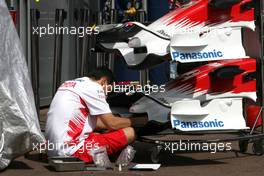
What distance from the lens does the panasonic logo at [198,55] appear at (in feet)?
26.4

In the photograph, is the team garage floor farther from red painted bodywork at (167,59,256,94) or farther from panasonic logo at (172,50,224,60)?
panasonic logo at (172,50,224,60)

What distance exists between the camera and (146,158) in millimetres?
9031

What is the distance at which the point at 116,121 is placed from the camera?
8242 millimetres

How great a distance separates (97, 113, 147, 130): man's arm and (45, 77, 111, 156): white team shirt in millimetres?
97

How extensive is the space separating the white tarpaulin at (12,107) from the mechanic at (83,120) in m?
0.34

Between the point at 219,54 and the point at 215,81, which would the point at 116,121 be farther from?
the point at 219,54

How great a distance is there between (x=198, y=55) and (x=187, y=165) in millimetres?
1281

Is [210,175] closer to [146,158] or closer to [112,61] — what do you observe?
[146,158]

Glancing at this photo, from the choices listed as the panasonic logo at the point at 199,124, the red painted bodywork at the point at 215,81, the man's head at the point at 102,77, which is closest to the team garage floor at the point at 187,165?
the panasonic logo at the point at 199,124

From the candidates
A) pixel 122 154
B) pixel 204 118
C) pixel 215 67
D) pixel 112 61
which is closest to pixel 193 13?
pixel 215 67

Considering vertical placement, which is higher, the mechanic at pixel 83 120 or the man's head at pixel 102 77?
the man's head at pixel 102 77

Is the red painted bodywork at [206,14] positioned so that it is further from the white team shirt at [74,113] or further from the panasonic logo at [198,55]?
the white team shirt at [74,113]

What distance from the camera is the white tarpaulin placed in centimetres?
773

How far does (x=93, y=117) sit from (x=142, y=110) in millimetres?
560
